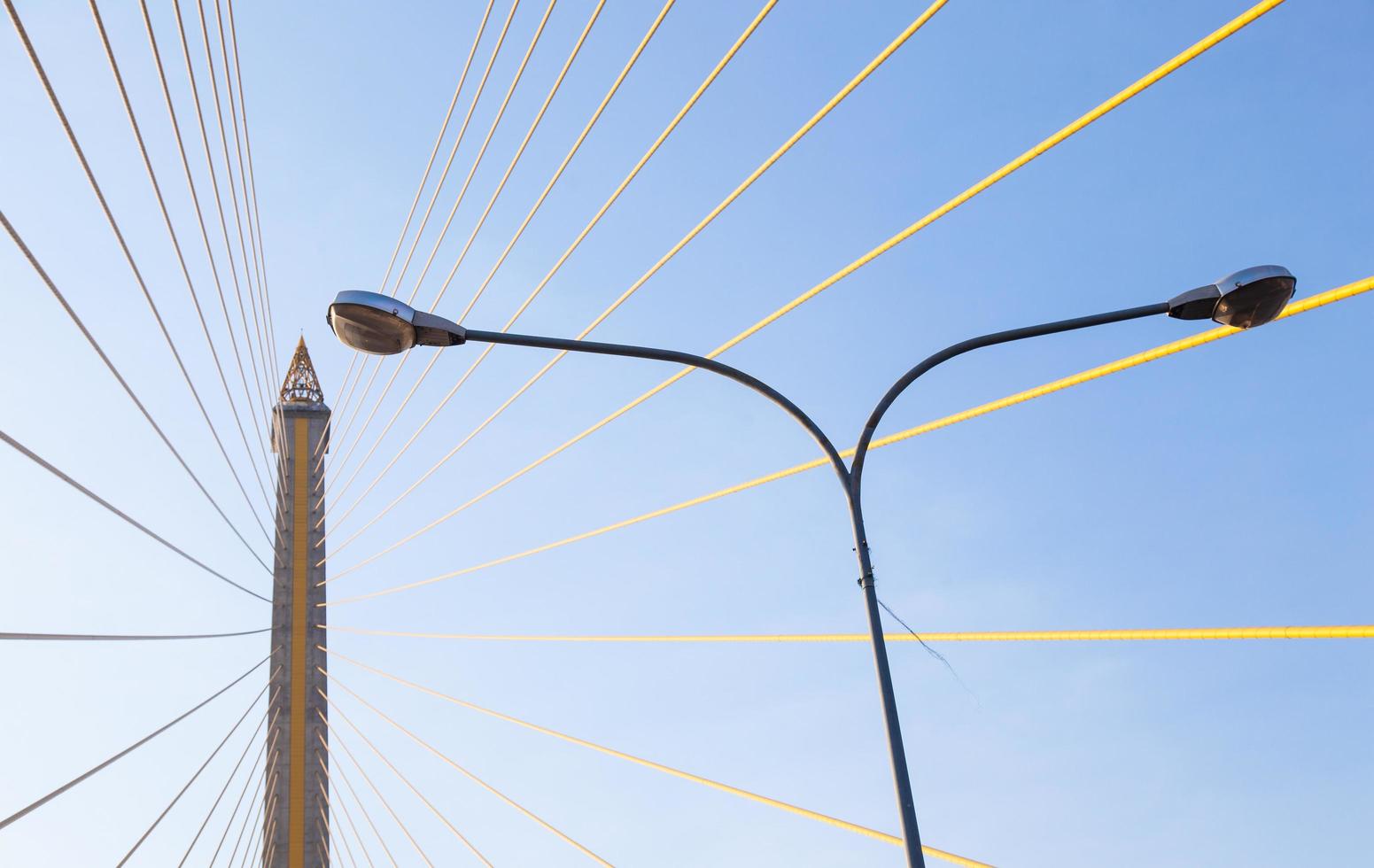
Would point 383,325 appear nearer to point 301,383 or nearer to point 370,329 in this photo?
point 370,329

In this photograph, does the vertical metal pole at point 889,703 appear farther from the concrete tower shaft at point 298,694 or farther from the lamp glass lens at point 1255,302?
the concrete tower shaft at point 298,694

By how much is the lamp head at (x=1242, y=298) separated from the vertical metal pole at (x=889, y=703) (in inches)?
57.4

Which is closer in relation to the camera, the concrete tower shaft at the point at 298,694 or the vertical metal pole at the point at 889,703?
the vertical metal pole at the point at 889,703

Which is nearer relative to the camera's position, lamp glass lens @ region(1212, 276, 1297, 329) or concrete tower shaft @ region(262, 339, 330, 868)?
lamp glass lens @ region(1212, 276, 1297, 329)

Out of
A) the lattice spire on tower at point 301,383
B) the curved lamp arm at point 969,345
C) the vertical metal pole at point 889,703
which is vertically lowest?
the vertical metal pole at point 889,703

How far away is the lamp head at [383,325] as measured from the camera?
465 cm

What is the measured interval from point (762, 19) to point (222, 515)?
5.89 meters

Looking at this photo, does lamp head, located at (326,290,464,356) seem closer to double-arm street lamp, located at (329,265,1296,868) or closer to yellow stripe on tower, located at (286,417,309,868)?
double-arm street lamp, located at (329,265,1296,868)

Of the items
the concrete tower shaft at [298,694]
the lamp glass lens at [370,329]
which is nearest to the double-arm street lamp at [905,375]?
the lamp glass lens at [370,329]

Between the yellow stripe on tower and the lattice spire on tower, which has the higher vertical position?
the lattice spire on tower

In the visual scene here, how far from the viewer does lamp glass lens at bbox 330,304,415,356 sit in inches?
183

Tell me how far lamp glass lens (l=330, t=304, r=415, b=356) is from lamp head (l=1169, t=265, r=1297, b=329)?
2.85 meters

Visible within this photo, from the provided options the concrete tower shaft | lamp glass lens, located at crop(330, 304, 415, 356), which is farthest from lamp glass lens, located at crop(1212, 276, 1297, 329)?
the concrete tower shaft

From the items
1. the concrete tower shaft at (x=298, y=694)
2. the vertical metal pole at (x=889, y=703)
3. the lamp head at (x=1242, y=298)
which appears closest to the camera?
the vertical metal pole at (x=889, y=703)
